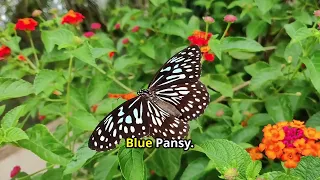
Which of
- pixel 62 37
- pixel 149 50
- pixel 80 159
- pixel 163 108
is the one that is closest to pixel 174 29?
pixel 149 50

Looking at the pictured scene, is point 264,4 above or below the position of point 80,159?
above

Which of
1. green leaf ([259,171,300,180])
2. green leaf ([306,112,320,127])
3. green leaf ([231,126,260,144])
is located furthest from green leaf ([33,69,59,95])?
green leaf ([306,112,320,127])

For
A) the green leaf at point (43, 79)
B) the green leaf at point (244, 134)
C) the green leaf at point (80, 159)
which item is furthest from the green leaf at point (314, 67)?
the green leaf at point (43, 79)

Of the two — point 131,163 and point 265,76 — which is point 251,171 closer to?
point 131,163

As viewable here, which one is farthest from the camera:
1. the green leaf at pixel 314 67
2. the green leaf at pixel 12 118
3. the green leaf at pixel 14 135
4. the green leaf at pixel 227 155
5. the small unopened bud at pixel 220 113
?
the small unopened bud at pixel 220 113

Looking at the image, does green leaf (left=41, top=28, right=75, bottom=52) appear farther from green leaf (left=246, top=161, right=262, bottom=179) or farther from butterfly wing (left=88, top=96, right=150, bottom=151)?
green leaf (left=246, top=161, right=262, bottom=179)

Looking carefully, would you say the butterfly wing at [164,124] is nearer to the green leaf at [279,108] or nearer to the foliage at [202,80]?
the foliage at [202,80]
